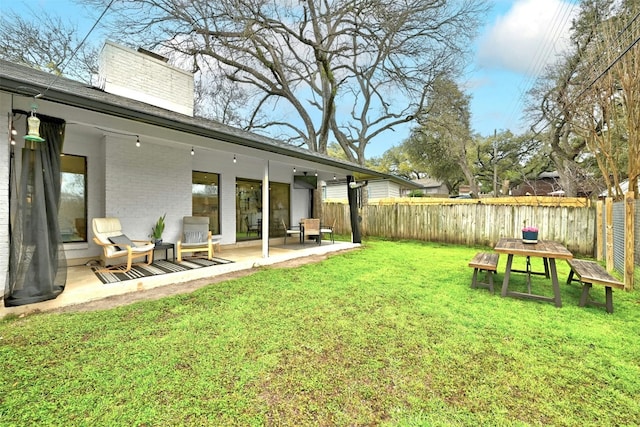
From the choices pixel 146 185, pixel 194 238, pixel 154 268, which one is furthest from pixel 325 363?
pixel 146 185

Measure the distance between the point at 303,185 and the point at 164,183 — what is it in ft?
15.7

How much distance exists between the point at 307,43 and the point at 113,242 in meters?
9.56

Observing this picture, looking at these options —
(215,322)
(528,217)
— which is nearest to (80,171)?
(215,322)

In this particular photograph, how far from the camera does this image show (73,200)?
5734mm

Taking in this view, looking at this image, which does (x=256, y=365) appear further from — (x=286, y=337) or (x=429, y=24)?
(x=429, y=24)

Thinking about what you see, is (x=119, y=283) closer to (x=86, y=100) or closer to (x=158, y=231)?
(x=158, y=231)

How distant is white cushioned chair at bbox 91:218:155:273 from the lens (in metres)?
5.04

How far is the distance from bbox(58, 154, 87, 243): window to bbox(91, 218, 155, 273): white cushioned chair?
2.75ft

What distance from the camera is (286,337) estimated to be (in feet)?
9.40

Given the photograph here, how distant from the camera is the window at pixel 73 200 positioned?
5590 mm

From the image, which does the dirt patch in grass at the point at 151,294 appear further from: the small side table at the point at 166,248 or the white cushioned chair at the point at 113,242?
the small side table at the point at 166,248

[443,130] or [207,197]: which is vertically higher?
[443,130]

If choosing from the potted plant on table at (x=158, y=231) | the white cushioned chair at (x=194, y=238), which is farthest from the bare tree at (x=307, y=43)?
the potted plant on table at (x=158, y=231)

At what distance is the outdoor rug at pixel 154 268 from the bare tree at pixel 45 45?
820cm
